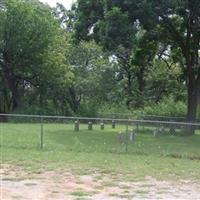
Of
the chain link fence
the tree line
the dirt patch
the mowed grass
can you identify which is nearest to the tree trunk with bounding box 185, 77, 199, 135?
the tree line

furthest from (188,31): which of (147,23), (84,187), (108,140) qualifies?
(84,187)

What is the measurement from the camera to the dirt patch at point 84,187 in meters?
10.8

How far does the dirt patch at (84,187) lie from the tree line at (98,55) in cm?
1524

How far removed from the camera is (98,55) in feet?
216

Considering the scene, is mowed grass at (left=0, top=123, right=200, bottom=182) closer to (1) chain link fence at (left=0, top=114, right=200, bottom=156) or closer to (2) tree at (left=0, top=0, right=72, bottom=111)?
(1) chain link fence at (left=0, top=114, right=200, bottom=156)

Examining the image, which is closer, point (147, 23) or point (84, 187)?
point (84, 187)

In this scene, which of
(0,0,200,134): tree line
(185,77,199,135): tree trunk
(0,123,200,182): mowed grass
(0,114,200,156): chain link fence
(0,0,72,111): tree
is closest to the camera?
(0,123,200,182): mowed grass

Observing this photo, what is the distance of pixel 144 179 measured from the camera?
13492 millimetres

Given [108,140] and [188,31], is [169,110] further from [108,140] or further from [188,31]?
[108,140]

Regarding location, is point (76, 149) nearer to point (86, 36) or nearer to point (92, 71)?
point (86, 36)

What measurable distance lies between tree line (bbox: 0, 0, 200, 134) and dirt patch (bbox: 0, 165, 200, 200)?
50.0 feet

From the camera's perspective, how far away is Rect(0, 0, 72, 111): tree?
163 ft

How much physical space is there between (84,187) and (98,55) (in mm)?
54295

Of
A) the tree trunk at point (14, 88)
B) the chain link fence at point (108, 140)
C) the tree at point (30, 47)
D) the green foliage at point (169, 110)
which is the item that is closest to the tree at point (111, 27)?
the chain link fence at point (108, 140)
